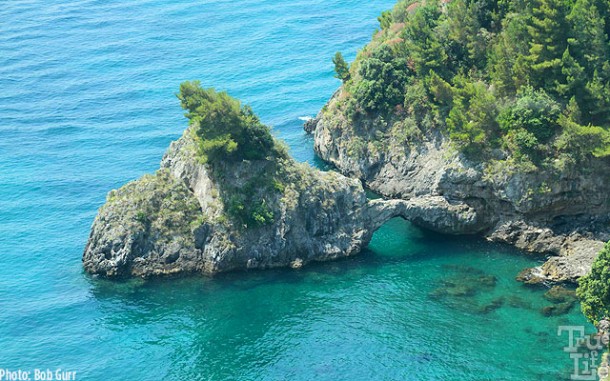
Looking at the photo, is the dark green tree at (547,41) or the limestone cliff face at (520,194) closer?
the limestone cliff face at (520,194)

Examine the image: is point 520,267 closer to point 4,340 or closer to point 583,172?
point 583,172

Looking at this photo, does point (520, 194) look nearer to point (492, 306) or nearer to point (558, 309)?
point (492, 306)

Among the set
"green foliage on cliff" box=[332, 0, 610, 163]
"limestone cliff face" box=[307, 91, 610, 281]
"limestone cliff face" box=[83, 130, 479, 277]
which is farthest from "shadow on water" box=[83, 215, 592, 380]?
"green foliage on cliff" box=[332, 0, 610, 163]

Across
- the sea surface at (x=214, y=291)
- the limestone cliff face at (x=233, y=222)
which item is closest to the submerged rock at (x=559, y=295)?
the sea surface at (x=214, y=291)

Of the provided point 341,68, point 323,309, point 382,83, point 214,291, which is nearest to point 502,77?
point 382,83

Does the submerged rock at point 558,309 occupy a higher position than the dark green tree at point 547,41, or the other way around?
the dark green tree at point 547,41

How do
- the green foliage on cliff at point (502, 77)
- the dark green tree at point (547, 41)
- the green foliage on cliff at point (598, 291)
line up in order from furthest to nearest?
the dark green tree at point (547, 41), the green foliage on cliff at point (502, 77), the green foliage on cliff at point (598, 291)

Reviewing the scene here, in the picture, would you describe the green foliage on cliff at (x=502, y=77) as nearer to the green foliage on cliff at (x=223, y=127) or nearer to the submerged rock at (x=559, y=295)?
the submerged rock at (x=559, y=295)
